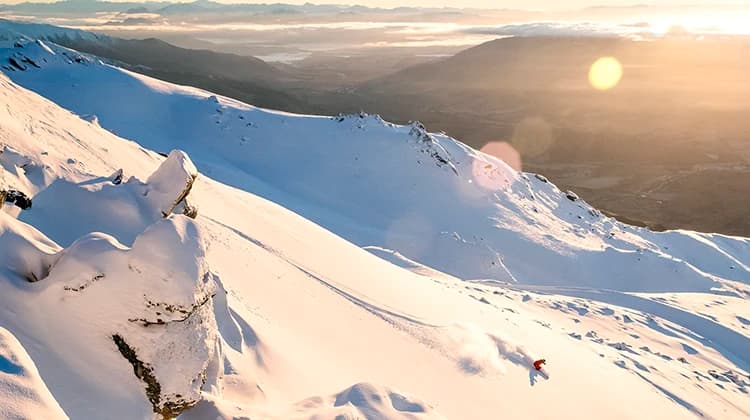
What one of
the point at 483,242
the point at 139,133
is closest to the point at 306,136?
the point at 139,133

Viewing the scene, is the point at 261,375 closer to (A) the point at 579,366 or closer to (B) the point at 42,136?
(B) the point at 42,136

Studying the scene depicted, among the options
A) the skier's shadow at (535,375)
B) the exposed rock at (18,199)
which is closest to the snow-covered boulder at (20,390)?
the exposed rock at (18,199)

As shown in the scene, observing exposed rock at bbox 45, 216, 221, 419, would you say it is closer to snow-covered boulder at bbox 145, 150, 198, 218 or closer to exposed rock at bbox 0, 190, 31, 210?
exposed rock at bbox 0, 190, 31, 210

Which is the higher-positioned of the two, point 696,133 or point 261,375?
point 696,133

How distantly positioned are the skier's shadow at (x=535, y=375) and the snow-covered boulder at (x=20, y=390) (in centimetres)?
841

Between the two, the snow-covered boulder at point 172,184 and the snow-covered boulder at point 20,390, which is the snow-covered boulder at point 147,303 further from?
the snow-covered boulder at point 172,184

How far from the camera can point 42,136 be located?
10469 mm

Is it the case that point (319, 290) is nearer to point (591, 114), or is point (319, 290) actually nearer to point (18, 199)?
point (18, 199)

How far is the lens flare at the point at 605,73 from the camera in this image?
172 metres

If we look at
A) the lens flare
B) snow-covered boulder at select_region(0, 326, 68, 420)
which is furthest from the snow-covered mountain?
the lens flare

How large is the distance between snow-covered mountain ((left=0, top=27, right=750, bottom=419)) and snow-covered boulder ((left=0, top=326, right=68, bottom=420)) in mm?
17

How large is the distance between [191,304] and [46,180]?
4.84 meters

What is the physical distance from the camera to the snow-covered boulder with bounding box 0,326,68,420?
367 cm

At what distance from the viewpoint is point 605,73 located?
605 feet
